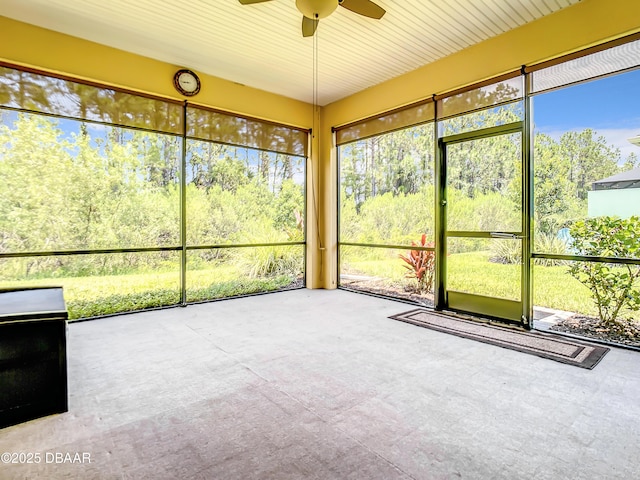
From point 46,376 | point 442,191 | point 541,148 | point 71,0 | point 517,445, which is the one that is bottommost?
point 517,445

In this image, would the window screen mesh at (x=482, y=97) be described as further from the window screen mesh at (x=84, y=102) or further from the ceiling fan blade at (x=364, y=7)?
the window screen mesh at (x=84, y=102)

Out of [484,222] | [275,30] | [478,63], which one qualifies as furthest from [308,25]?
[484,222]

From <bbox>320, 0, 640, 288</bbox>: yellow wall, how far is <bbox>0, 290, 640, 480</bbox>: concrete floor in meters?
2.96

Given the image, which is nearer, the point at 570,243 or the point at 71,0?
the point at 71,0

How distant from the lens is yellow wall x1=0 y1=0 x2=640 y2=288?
11.3ft

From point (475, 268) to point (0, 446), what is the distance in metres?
4.50

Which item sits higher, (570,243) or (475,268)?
(570,243)

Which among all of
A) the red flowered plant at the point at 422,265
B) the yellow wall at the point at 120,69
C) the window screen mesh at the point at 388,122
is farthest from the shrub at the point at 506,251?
the yellow wall at the point at 120,69

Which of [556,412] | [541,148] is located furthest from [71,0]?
[556,412]

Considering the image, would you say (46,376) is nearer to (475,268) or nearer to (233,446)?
(233,446)

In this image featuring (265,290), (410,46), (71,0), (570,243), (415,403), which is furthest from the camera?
(265,290)

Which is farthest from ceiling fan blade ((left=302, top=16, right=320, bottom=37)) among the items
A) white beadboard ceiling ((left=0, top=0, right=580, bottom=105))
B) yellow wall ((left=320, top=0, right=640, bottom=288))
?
yellow wall ((left=320, top=0, right=640, bottom=288))

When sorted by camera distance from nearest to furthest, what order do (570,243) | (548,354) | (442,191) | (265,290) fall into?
(548,354) → (570,243) → (442,191) → (265,290)

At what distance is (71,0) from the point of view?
3.37 meters
